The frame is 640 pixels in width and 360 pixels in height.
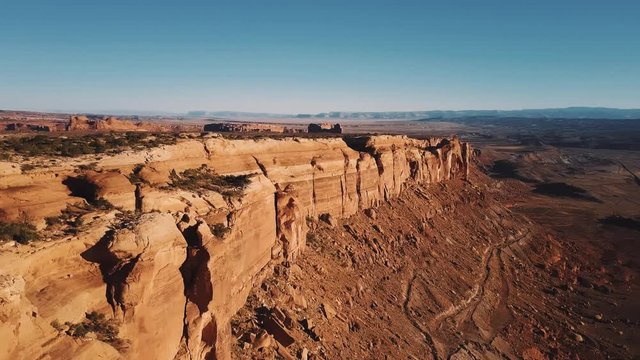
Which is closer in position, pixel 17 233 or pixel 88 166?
pixel 17 233

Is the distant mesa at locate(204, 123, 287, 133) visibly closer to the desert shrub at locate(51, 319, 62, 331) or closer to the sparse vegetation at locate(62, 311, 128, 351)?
the sparse vegetation at locate(62, 311, 128, 351)

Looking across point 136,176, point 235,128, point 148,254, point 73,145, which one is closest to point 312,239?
point 136,176

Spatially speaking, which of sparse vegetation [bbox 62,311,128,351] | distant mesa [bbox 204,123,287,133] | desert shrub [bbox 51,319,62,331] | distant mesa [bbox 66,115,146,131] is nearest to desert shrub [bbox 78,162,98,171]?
sparse vegetation [bbox 62,311,128,351]

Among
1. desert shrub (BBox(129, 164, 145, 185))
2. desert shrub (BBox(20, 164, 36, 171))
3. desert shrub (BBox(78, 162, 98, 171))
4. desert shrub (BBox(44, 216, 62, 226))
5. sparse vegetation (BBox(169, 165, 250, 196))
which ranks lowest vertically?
sparse vegetation (BBox(169, 165, 250, 196))

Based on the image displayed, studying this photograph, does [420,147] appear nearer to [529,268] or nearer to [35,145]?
[529,268]

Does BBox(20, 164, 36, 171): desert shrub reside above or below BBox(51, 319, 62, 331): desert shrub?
above

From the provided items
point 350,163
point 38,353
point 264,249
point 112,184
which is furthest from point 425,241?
point 38,353

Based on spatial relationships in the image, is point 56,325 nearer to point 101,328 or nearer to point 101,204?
point 101,328
